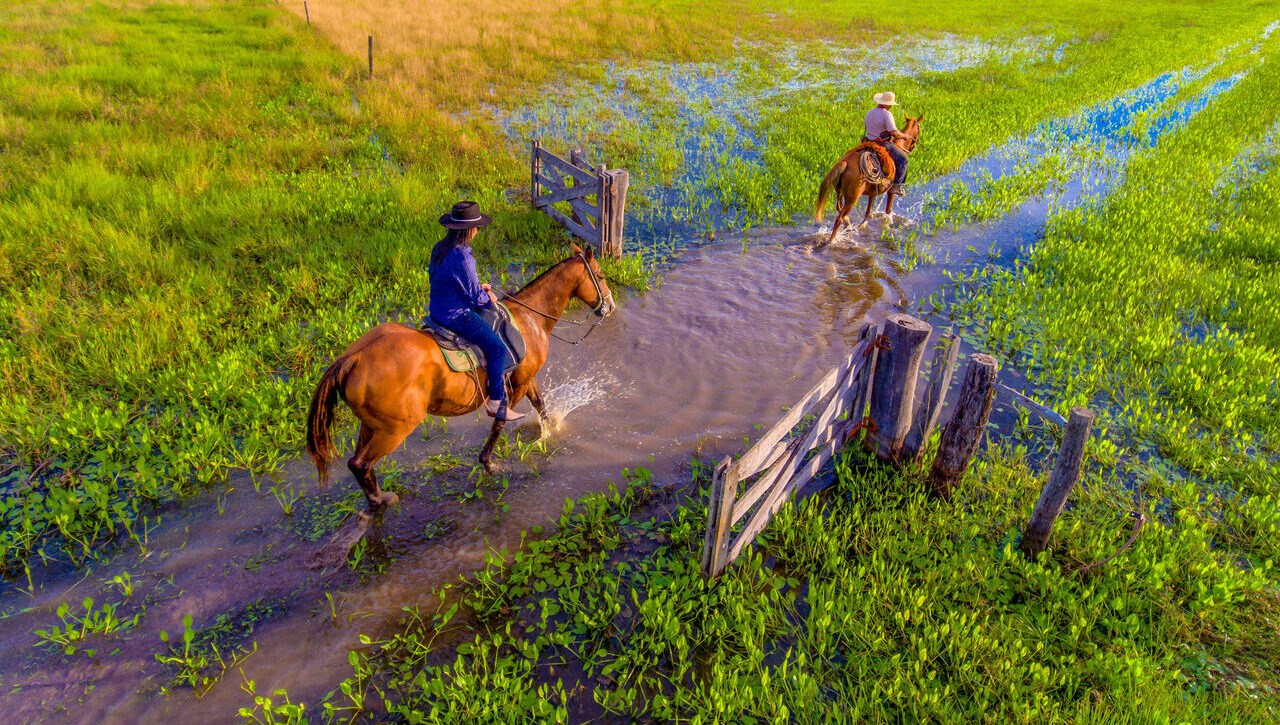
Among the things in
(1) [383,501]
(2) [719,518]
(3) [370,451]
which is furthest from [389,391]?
(2) [719,518]

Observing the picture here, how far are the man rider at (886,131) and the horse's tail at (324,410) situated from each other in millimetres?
10818

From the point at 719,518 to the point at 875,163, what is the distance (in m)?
9.72

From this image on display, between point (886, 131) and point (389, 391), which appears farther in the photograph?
point (886, 131)

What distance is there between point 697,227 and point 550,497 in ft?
26.4

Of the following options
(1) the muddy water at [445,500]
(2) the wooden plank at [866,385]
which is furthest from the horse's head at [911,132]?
(2) the wooden plank at [866,385]

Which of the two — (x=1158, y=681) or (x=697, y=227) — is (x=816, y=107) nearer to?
(x=697, y=227)

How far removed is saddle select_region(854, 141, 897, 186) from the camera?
36.5 ft

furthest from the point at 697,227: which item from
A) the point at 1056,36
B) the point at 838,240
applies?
the point at 1056,36

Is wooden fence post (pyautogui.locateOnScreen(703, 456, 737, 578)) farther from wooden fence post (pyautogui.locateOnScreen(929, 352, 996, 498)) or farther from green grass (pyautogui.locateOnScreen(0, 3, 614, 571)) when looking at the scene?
green grass (pyautogui.locateOnScreen(0, 3, 614, 571))

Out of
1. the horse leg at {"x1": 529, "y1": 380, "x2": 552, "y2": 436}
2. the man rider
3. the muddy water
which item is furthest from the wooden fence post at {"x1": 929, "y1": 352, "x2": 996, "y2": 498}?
the man rider

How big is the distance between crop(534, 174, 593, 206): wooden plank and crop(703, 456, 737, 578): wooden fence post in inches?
288

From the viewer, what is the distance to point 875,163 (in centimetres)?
1132

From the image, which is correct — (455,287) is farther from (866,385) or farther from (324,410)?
(866,385)

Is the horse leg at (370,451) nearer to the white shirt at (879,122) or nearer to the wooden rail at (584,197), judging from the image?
the wooden rail at (584,197)
